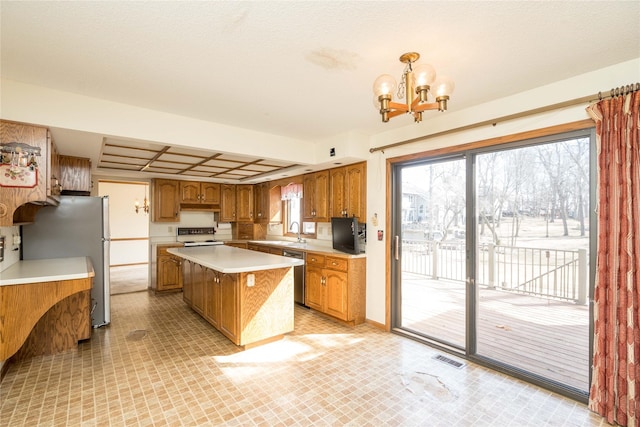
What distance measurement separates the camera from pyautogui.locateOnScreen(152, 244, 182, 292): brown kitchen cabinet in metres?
5.31

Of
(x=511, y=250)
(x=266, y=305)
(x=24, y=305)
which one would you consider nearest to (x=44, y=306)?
(x=24, y=305)

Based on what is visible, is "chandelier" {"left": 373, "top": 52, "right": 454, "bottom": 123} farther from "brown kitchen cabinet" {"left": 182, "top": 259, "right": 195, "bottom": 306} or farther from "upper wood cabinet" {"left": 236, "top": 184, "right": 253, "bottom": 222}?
"upper wood cabinet" {"left": 236, "top": 184, "right": 253, "bottom": 222}

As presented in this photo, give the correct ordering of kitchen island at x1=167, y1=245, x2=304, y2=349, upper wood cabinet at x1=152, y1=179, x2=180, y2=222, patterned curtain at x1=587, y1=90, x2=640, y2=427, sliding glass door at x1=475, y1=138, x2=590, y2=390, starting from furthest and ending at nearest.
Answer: upper wood cabinet at x1=152, y1=179, x2=180, y2=222, kitchen island at x1=167, y1=245, x2=304, y2=349, sliding glass door at x1=475, y1=138, x2=590, y2=390, patterned curtain at x1=587, y1=90, x2=640, y2=427

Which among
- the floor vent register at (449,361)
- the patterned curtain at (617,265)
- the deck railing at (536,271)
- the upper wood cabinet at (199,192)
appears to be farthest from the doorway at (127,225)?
the patterned curtain at (617,265)

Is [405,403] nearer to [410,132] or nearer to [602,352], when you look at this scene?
[602,352]

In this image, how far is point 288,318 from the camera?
3.38 metres

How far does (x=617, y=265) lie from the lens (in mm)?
1972

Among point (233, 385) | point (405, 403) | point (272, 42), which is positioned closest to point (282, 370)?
point (233, 385)

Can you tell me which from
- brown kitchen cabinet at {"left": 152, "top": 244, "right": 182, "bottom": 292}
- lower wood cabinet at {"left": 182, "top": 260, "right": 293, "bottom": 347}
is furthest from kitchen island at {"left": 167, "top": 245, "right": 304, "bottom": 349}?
brown kitchen cabinet at {"left": 152, "top": 244, "right": 182, "bottom": 292}

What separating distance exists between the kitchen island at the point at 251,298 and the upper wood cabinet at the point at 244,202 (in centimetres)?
288

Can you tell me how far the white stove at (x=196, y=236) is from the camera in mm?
5885

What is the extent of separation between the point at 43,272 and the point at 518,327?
16.4 ft

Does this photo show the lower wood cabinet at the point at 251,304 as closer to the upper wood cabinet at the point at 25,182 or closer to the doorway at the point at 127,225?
the upper wood cabinet at the point at 25,182

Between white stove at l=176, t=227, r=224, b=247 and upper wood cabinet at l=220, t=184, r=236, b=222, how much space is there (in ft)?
1.26
